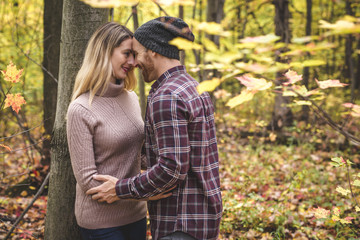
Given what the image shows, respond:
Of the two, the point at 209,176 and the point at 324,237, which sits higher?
the point at 209,176

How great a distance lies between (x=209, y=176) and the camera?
1.80 m

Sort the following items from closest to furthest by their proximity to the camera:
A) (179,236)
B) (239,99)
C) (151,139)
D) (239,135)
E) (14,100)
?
(239,99) < (179,236) < (151,139) < (14,100) < (239,135)

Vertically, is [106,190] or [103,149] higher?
[103,149]

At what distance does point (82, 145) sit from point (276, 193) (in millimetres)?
3610

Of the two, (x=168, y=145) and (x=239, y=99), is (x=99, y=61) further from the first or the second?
(x=239, y=99)

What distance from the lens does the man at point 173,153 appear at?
162 centimetres

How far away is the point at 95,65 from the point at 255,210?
9.57ft

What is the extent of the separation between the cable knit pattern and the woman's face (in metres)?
0.11

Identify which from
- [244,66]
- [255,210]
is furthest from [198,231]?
[255,210]

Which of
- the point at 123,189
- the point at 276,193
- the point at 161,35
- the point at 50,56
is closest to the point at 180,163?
the point at 123,189

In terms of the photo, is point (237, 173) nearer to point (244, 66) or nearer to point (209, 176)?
point (209, 176)

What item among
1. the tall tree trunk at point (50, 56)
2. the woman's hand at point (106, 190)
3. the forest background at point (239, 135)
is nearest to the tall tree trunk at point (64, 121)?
the forest background at point (239, 135)

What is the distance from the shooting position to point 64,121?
2322 mm

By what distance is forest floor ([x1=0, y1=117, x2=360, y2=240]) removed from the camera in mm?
3438
